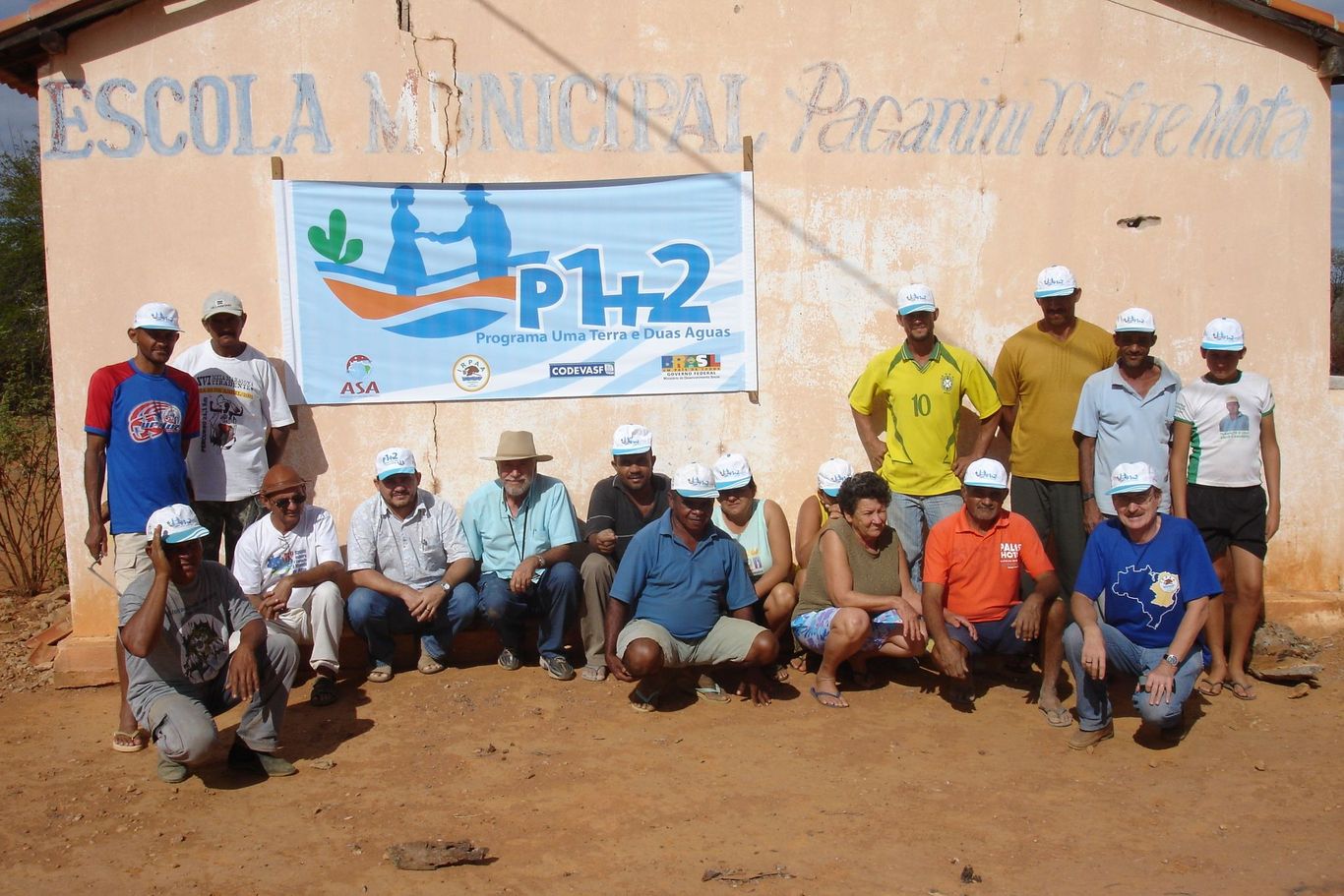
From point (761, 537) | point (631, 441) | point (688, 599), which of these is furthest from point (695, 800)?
point (631, 441)

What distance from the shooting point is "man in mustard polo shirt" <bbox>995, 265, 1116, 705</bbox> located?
617 centimetres

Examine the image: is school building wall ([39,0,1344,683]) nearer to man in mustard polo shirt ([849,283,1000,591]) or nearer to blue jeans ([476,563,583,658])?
man in mustard polo shirt ([849,283,1000,591])

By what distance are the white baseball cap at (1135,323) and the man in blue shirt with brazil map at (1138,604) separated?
98 cm

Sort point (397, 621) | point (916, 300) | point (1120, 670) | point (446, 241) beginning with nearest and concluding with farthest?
1. point (1120, 670)
2. point (397, 621)
3. point (916, 300)
4. point (446, 241)

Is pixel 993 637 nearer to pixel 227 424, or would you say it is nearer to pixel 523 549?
pixel 523 549

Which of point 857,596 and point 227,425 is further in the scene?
point 227,425

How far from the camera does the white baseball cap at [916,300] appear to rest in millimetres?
6180

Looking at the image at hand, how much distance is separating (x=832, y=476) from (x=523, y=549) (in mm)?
1771

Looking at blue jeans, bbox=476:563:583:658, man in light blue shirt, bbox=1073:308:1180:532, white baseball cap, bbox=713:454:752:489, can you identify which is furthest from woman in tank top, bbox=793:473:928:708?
blue jeans, bbox=476:563:583:658

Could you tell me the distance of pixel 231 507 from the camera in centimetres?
602

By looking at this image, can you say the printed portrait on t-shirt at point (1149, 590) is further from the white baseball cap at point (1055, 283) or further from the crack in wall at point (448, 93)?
the crack in wall at point (448, 93)

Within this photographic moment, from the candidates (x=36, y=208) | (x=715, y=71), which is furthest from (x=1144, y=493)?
(x=36, y=208)

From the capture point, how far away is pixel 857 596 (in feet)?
18.6

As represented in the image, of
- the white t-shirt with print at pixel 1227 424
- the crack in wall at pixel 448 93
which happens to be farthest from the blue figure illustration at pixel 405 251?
the white t-shirt with print at pixel 1227 424
